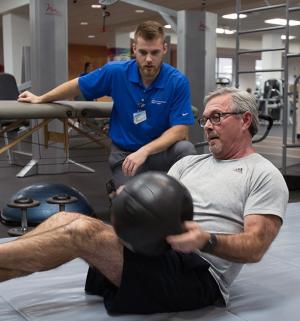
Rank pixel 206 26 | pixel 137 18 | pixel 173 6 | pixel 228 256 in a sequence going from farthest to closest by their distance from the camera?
pixel 137 18, pixel 173 6, pixel 206 26, pixel 228 256

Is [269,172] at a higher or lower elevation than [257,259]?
higher

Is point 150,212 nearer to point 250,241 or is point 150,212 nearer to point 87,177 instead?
point 250,241

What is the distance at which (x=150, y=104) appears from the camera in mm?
2895

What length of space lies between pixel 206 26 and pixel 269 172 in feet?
15.5

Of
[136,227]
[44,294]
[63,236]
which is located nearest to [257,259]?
[136,227]

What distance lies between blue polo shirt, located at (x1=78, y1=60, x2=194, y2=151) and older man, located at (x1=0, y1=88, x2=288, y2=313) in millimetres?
1131

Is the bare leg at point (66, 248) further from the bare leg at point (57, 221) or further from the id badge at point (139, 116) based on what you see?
the id badge at point (139, 116)

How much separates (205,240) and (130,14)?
10760 millimetres

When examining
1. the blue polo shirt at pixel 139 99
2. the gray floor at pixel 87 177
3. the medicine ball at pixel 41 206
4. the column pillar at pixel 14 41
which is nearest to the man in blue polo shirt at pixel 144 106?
the blue polo shirt at pixel 139 99

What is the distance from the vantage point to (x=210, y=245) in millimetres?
1364

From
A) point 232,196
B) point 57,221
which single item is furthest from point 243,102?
point 57,221

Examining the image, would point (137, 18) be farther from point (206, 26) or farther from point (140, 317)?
point (140, 317)

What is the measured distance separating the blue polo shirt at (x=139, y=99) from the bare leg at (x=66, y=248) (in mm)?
1436

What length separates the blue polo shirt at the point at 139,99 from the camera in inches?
114
